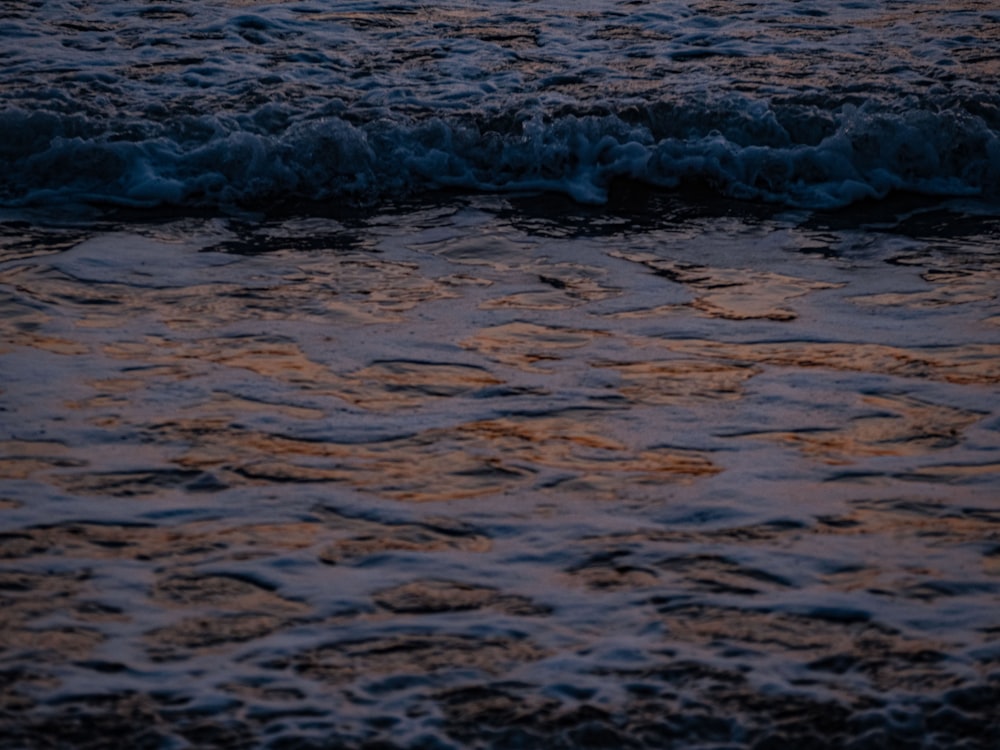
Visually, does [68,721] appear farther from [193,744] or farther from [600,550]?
[600,550]

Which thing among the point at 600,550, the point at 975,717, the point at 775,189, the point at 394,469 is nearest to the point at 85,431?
the point at 394,469

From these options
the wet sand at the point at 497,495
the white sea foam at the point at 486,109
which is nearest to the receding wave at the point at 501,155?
the white sea foam at the point at 486,109

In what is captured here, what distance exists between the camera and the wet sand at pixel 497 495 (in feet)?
9.21

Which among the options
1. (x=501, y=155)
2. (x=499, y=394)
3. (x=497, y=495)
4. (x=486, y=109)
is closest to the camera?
(x=497, y=495)

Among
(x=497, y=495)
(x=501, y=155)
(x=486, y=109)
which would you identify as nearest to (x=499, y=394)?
(x=497, y=495)

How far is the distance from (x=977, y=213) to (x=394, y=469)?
417cm

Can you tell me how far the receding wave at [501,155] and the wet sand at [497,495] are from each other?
948 millimetres

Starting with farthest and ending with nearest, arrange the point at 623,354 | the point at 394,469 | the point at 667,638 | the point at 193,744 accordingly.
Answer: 1. the point at 623,354
2. the point at 394,469
3. the point at 667,638
4. the point at 193,744

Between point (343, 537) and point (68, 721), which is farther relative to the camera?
point (343, 537)

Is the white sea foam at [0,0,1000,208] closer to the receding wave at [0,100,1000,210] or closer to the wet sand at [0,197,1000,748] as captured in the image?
the receding wave at [0,100,1000,210]

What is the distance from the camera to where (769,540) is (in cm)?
346

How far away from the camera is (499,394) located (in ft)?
14.5

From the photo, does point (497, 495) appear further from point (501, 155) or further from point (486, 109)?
point (486, 109)

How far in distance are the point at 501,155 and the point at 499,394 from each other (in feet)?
10.1
